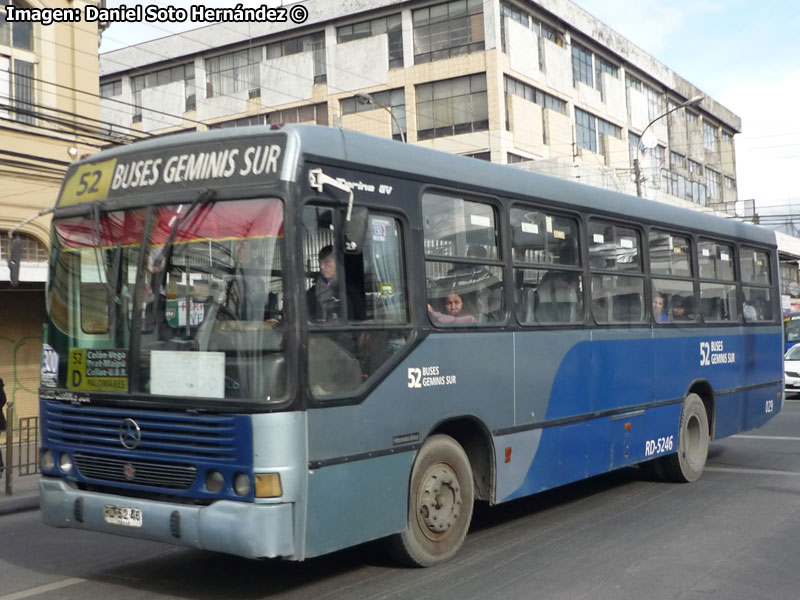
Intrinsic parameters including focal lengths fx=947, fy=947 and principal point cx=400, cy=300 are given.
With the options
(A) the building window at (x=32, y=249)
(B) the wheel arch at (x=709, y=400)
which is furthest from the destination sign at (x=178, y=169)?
(A) the building window at (x=32, y=249)

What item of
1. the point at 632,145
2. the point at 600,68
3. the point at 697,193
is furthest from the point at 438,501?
the point at 697,193

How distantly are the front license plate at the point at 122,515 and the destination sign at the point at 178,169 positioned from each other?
6.97ft

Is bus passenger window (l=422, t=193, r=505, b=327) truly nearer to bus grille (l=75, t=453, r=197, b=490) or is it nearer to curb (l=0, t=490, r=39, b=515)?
bus grille (l=75, t=453, r=197, b=490)

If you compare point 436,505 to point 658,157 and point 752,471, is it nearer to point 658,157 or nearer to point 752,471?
point 752,471

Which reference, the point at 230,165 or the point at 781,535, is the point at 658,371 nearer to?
the point at 781,535

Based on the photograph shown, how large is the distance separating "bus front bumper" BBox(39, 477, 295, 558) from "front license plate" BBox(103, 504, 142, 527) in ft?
0.04

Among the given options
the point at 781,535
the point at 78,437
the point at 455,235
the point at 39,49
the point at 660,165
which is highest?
the point at 660,165

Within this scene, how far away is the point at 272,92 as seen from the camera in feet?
143

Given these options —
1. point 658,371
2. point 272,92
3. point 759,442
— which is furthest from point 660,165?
point 658,371

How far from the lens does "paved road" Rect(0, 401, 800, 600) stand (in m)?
6.54

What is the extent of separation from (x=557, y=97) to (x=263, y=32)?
1380 centimetres

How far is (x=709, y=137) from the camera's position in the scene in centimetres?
6234

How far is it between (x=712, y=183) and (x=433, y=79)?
31.0 meters

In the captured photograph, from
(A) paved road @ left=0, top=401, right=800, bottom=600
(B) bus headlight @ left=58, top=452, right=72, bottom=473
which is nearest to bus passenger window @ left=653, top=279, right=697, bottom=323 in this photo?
(A) paved road @ left=0, top=401, right=800, bottom=600
